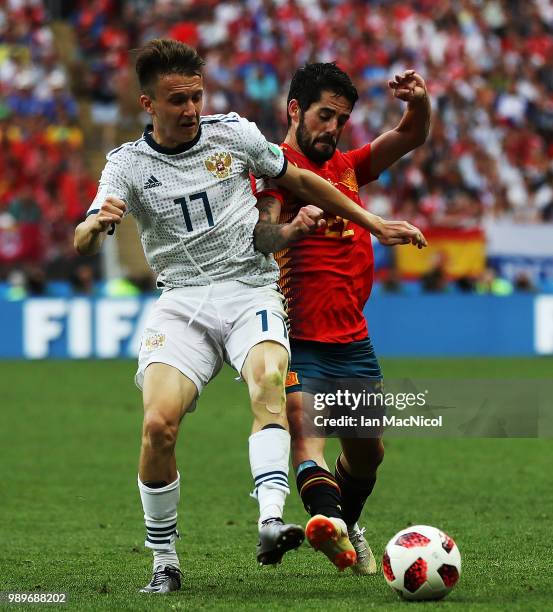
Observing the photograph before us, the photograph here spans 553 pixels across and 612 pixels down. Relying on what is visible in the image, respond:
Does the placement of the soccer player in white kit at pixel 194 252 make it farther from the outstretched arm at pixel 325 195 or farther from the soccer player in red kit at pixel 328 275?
the soccer player in red kit at pixel 328 275

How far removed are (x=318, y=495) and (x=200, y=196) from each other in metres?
1.34

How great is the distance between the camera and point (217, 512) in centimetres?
844

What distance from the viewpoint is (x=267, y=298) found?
5691 mm

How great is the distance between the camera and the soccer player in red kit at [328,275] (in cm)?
591

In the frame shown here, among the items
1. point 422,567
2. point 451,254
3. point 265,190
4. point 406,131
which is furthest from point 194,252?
point 451,254

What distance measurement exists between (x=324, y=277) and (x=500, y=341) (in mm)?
15233

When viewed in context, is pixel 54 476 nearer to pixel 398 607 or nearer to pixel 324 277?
pixel 324 277

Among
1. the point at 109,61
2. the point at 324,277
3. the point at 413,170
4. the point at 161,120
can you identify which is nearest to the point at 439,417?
the point at 324,277

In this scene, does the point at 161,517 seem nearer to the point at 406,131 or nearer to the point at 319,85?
the point at 319,85

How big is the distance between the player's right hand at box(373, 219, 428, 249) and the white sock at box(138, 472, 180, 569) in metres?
1.33

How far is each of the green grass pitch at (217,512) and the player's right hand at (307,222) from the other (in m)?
1.47

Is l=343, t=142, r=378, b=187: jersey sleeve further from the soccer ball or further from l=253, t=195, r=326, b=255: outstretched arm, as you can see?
the soccer ball

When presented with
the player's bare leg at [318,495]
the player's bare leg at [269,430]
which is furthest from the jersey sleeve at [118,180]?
the player's bare leg at [318,495]

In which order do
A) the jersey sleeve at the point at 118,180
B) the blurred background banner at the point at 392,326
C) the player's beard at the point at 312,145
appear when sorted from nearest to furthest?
the jersey sleeve at the point at 118,180, the player's beard at the point at 312,145, the blurred background banner at the point at 392,326
